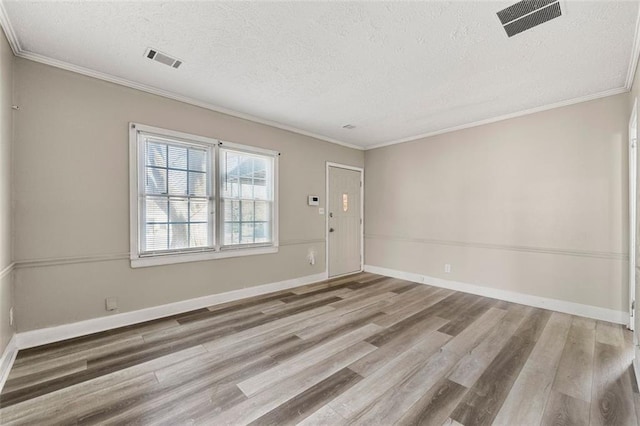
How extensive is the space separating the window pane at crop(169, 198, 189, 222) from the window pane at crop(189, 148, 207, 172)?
1.53ft

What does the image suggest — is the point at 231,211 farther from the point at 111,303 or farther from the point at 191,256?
the point at 111,303

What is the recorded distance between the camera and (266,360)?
2.34 m

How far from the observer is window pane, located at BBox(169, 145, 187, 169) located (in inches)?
132

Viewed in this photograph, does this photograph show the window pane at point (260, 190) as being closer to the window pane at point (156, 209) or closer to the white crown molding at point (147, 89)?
the white crown molding at point (147, 89)

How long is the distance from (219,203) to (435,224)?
360 centimetres

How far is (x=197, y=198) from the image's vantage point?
352 cm

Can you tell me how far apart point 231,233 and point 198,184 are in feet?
2.70

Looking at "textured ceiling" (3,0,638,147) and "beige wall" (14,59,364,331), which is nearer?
"textured ceiling" (3,0,638,147)

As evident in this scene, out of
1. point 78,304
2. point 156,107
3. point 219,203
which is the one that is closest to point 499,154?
point 219,203

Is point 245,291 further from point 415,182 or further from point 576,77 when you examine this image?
point 576,77

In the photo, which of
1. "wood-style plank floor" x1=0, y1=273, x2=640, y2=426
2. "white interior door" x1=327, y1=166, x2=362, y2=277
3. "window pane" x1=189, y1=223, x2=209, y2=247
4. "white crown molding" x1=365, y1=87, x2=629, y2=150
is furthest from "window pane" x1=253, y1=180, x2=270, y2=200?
"white crown molding" x1=365, y1=87, x2=629, y2=150

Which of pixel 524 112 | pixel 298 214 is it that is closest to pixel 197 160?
pixel 298 214

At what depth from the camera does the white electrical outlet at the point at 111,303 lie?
2900 millimetres

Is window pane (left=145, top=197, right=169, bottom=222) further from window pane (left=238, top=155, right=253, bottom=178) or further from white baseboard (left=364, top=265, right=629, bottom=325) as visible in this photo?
white baseboard (left=364, top=265, right=629, bottom=325)
